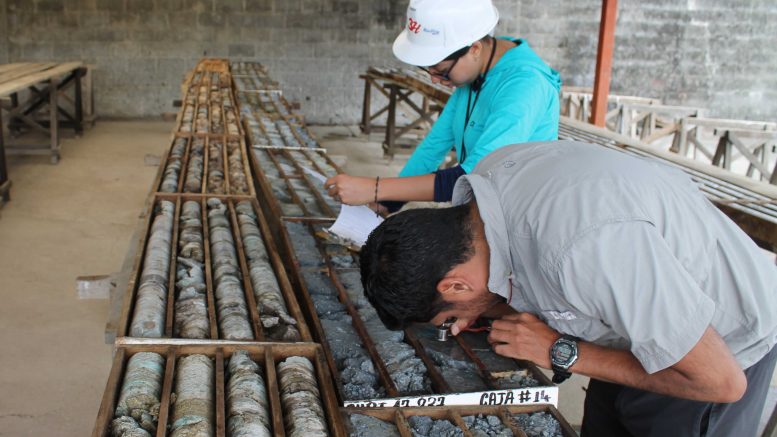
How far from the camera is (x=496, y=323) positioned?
1.74 metres

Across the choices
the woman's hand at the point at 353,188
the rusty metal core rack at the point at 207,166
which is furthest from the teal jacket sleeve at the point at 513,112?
the rusty metal core rack at the point at 207,166

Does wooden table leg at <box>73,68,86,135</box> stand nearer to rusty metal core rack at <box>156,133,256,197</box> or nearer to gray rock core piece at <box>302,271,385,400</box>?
rusty metal core rack at <box>156,133,256,197</box>

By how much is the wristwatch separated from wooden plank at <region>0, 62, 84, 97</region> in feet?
24.3

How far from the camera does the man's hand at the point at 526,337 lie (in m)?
1.66

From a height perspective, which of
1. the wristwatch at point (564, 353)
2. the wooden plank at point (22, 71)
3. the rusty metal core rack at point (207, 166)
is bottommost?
the rusty metal core rack at point (207, 166)

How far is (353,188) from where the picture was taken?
2777 millimetres

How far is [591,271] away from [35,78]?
9296mm

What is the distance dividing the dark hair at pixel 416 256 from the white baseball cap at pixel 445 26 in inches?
38.4

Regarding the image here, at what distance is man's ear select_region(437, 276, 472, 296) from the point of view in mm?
1571

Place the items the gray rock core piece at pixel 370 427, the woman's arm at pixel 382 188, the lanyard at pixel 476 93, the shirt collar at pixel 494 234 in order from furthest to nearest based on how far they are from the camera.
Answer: the woman's arm at pixel 382 188 → the lanyard at pixel 476 93 → the gray rock core piece at pixel 370 427 → the shirt collar at pixel 494 234

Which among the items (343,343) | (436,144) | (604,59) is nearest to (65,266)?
(436,144)

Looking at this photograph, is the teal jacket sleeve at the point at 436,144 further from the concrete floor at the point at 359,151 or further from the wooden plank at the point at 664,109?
the wooden plank at the point at 664,109

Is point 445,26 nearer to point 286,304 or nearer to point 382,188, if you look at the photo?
point 382,188

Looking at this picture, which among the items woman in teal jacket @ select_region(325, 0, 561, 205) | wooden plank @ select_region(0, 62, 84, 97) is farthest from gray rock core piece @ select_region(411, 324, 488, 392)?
wooden plank @ select_region(0, 62, 84, 97)
